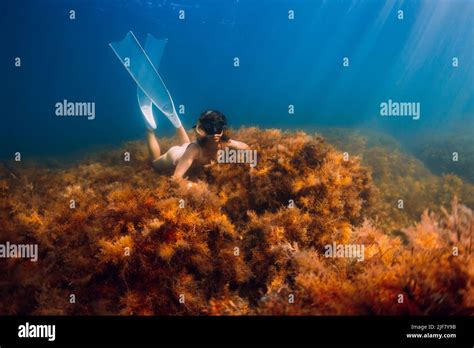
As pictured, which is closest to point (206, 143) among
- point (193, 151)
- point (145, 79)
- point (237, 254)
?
point (193, 151)

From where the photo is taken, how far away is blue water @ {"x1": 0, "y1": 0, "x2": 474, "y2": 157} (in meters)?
50.3

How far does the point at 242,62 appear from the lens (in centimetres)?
13625

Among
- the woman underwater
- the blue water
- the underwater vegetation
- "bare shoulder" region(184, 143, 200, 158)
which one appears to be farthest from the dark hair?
the blue water

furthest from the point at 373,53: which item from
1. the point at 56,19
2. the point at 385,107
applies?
the point at 385,107

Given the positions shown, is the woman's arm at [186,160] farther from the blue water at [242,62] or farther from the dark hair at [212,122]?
the blue water at [242,62]

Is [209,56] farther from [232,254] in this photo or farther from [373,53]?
[232,254]

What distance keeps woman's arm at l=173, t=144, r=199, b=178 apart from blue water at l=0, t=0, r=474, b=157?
29247 mm

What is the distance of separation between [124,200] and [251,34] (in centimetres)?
9437

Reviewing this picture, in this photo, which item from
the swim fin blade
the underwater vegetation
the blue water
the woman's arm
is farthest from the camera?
the blue water

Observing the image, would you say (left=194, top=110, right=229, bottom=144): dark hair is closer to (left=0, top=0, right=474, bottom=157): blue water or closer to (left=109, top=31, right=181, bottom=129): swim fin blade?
→ (left=109, top=31, right=181, bottom=129): swim fin blade

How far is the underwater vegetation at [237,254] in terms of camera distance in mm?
3258

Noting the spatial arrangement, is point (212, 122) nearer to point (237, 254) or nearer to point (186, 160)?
point (186, 160)

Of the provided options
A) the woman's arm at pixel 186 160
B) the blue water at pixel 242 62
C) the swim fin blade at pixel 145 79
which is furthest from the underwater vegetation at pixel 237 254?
the blue water at pixel 242 62

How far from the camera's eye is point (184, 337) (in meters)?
3.52
